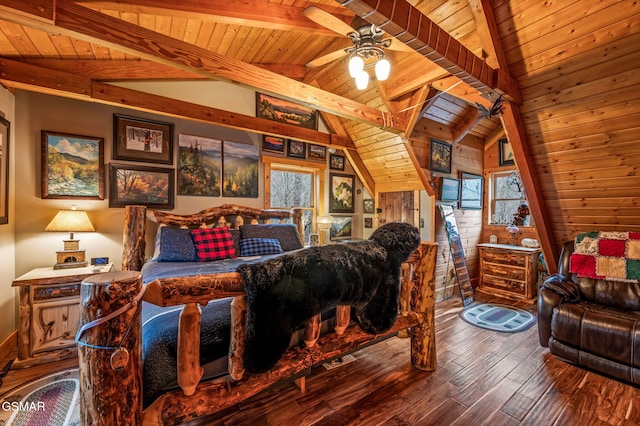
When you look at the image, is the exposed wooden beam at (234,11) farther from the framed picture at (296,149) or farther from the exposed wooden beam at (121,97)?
the framed picture at (296,149)

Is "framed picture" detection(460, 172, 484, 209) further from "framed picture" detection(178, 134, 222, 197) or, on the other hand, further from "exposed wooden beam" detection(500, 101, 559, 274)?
"framed picture" detection(178, 134, 222, 197)

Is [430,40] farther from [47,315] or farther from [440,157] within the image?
[47,315]

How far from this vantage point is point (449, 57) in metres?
1.76

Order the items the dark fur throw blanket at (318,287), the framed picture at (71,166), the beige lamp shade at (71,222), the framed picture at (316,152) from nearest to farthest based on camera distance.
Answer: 1. the dark fur throw blanket at (318,287)
2. the beige lamp shade at (71,222)
3. the framed picture at (71,166)
4. the framed picture at (316,152)

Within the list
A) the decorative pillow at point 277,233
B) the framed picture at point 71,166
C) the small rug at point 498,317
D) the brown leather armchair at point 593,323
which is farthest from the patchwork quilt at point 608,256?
the framed picture at point 71,166

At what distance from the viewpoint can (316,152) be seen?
421 centimetres

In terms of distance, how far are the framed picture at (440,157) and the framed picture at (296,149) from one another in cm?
190

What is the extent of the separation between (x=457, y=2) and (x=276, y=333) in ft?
9.38

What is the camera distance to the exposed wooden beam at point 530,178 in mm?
2555

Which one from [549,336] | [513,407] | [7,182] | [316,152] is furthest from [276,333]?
[316,152]

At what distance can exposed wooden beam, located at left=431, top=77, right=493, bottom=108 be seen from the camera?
263 cm

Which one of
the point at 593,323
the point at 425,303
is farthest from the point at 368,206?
the point at 593,323

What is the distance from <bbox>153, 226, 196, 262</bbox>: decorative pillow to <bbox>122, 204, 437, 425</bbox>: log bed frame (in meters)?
1.68

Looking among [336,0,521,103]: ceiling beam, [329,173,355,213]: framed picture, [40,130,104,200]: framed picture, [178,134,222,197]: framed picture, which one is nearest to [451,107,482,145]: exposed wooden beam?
[336,0,521,103]: ceiling beam
